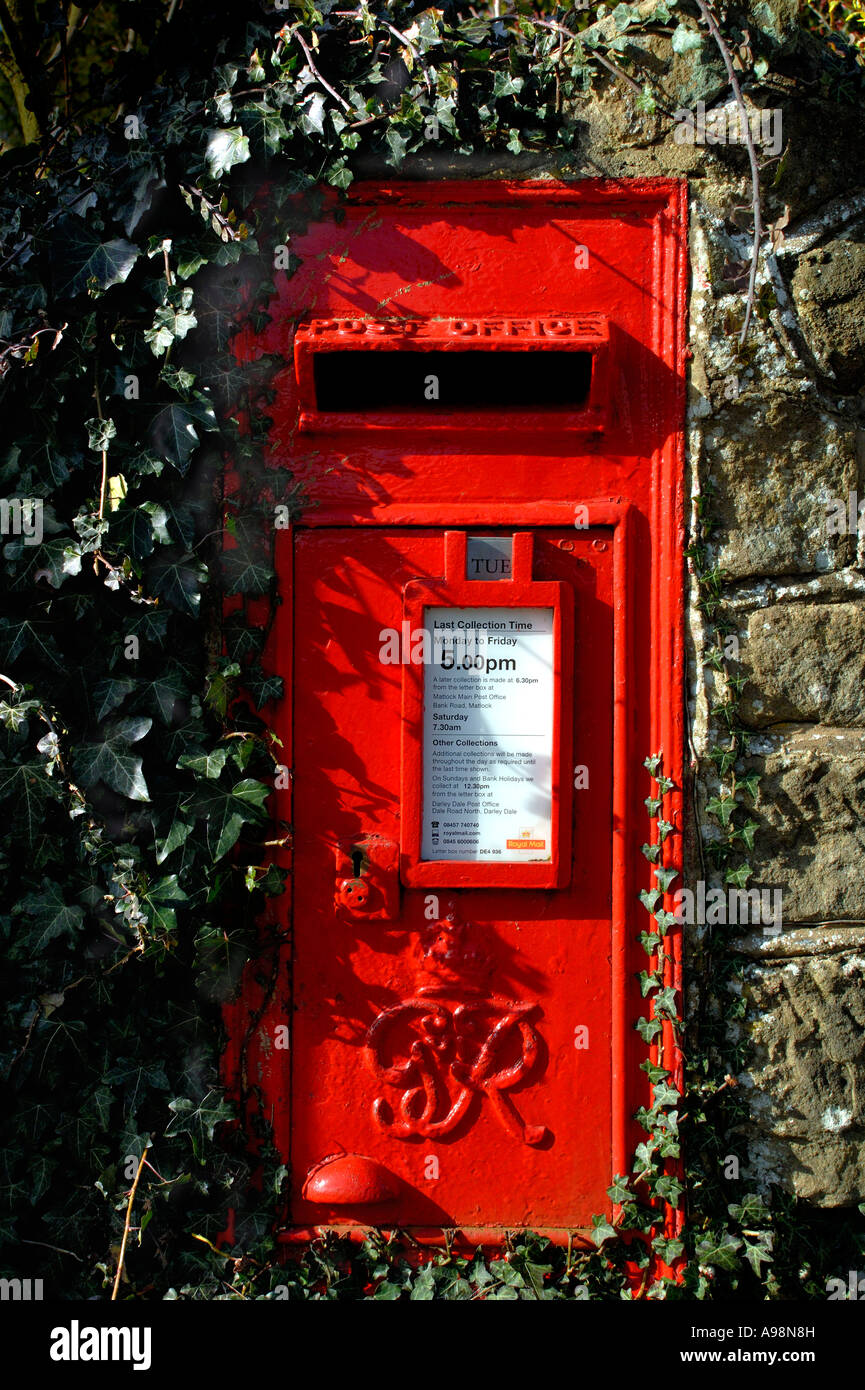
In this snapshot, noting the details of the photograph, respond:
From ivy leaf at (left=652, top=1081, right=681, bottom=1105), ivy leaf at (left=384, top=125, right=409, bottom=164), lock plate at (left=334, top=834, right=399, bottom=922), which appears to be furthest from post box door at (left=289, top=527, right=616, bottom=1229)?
ivy leaf at (left=384, top=125, right=409, bottom=164)

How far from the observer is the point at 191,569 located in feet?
8.32

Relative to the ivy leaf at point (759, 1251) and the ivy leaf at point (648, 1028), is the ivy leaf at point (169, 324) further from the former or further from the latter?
the ivy leaf at point (759, 1251)

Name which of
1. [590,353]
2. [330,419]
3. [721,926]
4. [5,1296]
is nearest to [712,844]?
[721,926]

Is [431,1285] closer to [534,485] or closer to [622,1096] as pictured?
[622,1096]

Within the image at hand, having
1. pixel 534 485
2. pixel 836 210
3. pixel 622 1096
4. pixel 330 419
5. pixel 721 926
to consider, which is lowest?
pixel 622 1096

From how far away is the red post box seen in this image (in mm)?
2520

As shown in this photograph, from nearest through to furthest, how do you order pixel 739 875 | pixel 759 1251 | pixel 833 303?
pixel 759 1251 → pixel 739 875 → pixel 833 303

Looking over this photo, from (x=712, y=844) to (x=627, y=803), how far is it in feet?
0.80

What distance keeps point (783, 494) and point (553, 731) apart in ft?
2.89

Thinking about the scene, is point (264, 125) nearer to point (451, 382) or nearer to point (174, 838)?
point (451, 382)

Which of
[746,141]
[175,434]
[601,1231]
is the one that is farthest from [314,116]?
[601,1231]

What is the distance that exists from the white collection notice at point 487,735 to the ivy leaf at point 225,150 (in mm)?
1248

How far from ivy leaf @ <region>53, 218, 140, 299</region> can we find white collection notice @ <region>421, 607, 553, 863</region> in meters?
1.22

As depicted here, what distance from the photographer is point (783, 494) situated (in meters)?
2.60
